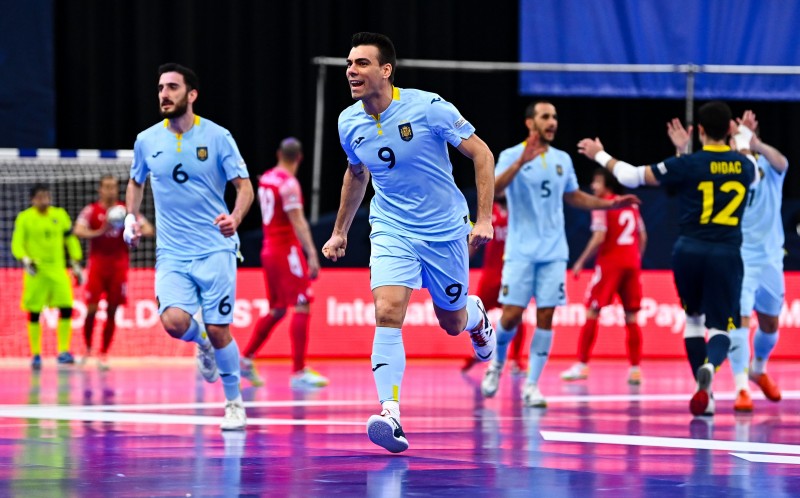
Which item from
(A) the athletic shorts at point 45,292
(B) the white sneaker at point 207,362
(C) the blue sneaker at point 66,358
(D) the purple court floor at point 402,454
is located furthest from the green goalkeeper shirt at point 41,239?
(B) the white sneaker at point 207,362

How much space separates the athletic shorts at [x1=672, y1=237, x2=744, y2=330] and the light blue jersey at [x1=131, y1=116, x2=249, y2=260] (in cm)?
319

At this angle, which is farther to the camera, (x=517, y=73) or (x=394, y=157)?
(x=517, y=73)

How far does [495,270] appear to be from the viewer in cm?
1424

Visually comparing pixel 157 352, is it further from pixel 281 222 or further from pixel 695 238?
pixel 695 238

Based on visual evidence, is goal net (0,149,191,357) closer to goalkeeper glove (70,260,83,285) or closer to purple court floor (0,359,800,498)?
goalkeeper glove (70,260,83,285)

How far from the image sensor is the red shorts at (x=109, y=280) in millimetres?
15195

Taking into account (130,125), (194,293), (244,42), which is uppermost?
(244,42)

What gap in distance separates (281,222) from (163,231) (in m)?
4.68

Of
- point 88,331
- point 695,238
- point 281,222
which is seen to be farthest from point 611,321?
point 695,238

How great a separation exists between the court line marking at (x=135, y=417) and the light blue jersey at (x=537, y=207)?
238 centimetres

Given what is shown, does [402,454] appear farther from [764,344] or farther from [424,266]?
[764,344]

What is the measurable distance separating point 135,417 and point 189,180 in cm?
193

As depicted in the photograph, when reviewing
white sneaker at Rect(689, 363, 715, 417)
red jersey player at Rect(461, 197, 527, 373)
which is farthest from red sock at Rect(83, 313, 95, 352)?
white sneaker at Rect(689, 363, 715, 417)

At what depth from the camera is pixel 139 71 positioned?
20.2 meters
